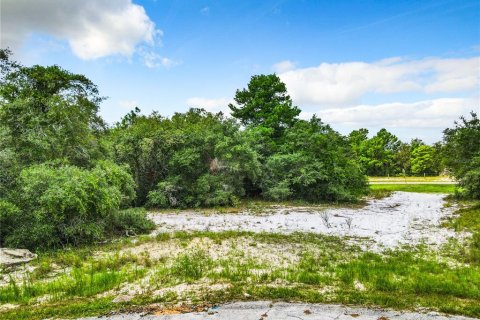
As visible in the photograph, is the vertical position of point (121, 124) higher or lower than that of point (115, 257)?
higher

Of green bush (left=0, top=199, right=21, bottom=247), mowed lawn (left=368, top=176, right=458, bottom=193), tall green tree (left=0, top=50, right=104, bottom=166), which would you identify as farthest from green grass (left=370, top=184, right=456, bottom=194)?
green bush (left=0, top=199, right=21, bottom=247)

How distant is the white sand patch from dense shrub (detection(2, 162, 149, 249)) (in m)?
3.39

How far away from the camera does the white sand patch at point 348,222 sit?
1300cm

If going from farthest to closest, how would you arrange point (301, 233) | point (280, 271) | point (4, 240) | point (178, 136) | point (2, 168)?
point (178, 136)
point (301, 233)
point (2, 168)
point (4, 240)
point (280, 271)

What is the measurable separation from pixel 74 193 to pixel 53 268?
2909 mm

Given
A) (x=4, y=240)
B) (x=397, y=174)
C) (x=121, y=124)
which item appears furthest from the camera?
(x=397, y=174)

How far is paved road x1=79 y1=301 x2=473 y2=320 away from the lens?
17.4ft

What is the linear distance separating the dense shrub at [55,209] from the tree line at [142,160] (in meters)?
0.04

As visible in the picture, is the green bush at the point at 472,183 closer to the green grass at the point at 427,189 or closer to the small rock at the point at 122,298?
the green grass at the point at 427,189

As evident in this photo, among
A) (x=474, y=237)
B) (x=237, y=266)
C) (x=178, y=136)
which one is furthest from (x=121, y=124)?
(x=474, y=237)

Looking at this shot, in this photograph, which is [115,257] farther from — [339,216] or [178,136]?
[178,136]

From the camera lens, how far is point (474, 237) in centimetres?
1155

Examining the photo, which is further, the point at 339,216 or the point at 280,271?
the point at 339,216

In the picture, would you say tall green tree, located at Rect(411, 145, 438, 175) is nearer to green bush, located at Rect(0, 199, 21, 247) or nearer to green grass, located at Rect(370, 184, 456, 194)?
green grass, located at Rect(370, 184, 456, 194)
